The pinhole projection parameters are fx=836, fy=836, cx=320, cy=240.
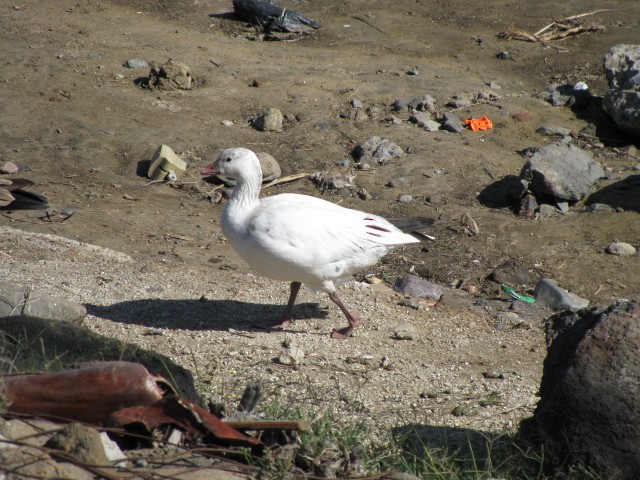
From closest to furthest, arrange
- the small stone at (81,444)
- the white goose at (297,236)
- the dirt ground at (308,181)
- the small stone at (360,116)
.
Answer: the small stone at (81,444) < the dirt ground at (308,181) < the white goose at (297,236) < the small stone at (360,116)

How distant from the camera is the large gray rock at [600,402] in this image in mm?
3566

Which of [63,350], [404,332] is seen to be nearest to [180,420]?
[63,350]

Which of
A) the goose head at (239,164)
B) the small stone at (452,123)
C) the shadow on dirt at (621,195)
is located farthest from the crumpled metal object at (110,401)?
the small stone at (452,123)

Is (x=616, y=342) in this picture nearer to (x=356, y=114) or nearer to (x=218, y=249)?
(x=218, y=249)

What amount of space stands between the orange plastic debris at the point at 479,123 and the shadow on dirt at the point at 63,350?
7.04 m

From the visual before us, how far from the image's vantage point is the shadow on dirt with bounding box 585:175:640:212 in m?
8.80

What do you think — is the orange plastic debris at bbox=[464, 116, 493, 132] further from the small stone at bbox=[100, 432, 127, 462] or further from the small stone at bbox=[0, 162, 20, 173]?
the small stone at bbox=[100, 432, 127, 462]

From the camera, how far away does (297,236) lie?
588 cm

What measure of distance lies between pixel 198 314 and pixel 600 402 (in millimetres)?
3389

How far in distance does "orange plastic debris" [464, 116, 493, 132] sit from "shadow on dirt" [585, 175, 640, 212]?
181 centimetres

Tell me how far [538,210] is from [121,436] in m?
6.49

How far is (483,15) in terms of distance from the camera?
13.7 metres

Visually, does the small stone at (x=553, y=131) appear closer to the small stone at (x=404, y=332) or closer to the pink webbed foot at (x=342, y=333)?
the small stone at (x=404, y=332)

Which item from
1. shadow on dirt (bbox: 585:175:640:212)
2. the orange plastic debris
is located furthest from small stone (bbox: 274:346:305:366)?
the orange plastic debris
